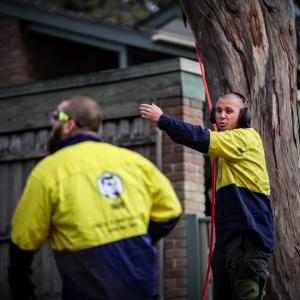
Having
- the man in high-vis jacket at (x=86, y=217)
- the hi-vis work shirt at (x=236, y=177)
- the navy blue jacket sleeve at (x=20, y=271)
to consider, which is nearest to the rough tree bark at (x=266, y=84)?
the hi-vis work shirt at (x=236, y=177)

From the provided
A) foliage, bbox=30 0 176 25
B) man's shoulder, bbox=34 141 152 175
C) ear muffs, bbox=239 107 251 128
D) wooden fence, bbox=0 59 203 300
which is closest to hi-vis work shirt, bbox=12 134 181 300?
man's shoulder, bbox=34 141 152 175

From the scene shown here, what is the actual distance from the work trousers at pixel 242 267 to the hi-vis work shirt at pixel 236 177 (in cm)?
6

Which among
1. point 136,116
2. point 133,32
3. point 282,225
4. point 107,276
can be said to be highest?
point 133,32

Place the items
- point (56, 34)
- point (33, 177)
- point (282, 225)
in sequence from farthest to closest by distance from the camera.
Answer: point (56, 34)
point (282, 225)
point (33, 177)

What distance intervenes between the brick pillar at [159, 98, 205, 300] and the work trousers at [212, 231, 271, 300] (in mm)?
3829

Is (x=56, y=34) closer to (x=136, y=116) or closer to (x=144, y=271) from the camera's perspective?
(x=136, y=116)

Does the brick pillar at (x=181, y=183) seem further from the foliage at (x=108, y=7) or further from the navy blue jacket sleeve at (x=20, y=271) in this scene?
the foliage at (x=108, y=7)

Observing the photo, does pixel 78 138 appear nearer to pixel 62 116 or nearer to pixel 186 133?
pixel 62 116

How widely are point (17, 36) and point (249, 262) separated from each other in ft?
31.6

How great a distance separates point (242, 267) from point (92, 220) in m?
1.79

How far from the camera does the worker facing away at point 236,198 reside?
5.96 meters

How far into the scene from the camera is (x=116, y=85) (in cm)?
1075

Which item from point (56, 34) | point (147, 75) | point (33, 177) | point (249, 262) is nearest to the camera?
point (33, 177)

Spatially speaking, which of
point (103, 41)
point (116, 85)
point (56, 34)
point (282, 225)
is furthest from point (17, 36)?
point (282, 225)
